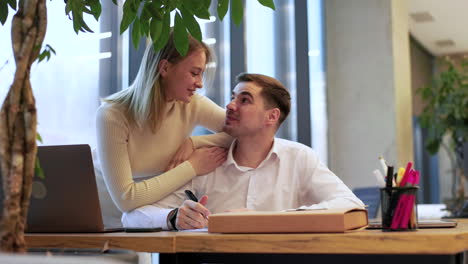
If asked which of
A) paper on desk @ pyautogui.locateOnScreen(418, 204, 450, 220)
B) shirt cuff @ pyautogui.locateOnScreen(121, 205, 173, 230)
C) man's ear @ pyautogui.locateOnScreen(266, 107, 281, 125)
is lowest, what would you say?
paper on desk @ pyautogui.locateOnScreen(418, 204, 450, 220)

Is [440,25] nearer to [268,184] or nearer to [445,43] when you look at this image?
[445,43]

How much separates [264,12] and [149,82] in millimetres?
2586

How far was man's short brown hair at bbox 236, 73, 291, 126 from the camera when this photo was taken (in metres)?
2.33

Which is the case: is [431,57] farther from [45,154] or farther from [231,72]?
[45,154]

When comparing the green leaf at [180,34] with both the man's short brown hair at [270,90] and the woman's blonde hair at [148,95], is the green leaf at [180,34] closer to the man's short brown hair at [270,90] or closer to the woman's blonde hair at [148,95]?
the woman's blonde hair at [148,95]

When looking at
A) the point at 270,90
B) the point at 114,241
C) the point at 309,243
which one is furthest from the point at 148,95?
→ the point at 309,243

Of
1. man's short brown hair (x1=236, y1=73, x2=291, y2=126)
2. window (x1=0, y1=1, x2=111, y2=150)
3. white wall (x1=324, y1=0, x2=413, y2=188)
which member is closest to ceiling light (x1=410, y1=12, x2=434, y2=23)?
white wall (x1=324, y1=0, x2=413, y2=188)

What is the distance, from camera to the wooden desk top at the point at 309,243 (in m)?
1.03

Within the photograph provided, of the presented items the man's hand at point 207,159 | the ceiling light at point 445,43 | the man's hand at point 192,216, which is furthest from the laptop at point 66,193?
the ceiling light at point 445,43

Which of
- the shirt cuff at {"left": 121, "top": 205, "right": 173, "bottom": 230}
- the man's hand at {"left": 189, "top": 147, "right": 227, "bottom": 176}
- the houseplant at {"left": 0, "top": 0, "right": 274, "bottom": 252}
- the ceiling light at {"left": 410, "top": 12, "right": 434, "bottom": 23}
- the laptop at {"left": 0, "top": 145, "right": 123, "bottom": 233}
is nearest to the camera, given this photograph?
the houseplant at {"left": 0, "top": 0, "right": 274, "bottom": 252}

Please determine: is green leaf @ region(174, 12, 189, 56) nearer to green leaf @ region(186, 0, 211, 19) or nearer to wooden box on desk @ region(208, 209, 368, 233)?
green leaf @ region(186, 0, 211, 19)

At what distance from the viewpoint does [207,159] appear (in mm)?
2172

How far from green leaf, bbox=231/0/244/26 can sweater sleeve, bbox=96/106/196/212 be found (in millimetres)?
894

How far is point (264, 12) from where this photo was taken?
4.68 m
